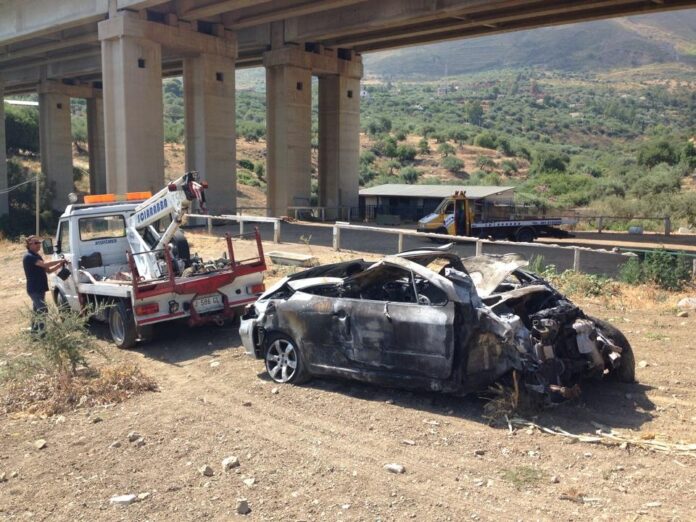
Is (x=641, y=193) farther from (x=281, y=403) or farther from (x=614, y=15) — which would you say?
(x=281, y=403)

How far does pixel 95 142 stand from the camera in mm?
55531

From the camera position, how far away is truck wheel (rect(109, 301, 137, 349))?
10281 millimetres

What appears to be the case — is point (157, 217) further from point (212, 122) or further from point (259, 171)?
point (259, 171)

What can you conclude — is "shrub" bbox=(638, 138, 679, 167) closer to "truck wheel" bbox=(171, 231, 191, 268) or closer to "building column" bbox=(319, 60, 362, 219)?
"building column" bbox=(319, 60, 362, 219)

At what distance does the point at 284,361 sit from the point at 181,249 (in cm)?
392

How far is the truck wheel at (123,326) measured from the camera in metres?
10.3

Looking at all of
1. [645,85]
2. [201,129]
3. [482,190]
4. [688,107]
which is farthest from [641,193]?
[645,85]

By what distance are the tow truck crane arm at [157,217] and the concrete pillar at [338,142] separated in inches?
1025

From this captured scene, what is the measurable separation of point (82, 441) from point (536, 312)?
187 inches

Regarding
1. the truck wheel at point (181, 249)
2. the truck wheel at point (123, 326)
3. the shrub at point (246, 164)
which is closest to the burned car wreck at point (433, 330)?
the truck wheel at point (123, 326)

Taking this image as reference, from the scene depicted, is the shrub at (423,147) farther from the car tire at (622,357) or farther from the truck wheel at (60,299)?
the car tire at (622,357)

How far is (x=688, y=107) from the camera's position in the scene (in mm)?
107688

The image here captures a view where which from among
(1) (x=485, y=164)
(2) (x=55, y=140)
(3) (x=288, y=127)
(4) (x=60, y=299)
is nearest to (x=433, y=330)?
(4) (x=60, y=299)

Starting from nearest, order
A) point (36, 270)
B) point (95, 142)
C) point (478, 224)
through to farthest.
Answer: point (36, 270) → point (478, 224) → point (95, 142)
